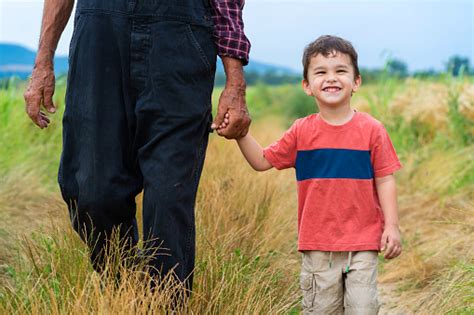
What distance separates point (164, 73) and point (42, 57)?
58cm

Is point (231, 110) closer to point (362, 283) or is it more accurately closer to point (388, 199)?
point (388, 199)

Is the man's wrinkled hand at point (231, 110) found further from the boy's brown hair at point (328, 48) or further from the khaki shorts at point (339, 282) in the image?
the khaki shorts at point (339, 282)

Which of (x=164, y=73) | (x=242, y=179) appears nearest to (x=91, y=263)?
(x=164, y=73)

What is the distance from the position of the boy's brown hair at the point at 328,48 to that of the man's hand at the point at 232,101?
0.36 meters

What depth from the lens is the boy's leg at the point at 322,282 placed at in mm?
3346

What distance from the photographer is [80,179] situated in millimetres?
3107

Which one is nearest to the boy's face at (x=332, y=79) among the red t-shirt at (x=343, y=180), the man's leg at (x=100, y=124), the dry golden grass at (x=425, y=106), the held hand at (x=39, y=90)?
→ the red t-shirt at (x=343, y=180)

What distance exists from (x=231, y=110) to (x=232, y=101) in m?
0.03

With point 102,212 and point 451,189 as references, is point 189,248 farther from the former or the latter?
point 451,189

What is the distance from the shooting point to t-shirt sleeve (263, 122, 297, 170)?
3.40 metres

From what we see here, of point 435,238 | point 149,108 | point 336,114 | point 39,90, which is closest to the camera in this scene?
point 149,108

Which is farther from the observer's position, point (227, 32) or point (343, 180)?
point (343, 180)

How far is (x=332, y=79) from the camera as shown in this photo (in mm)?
3301

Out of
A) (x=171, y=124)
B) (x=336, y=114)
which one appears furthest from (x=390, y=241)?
(x=171, y=124)
